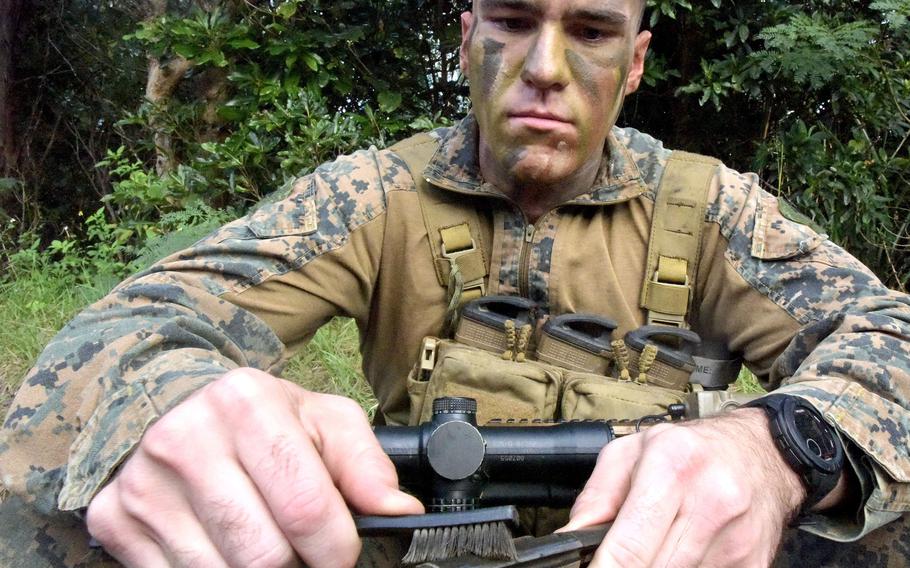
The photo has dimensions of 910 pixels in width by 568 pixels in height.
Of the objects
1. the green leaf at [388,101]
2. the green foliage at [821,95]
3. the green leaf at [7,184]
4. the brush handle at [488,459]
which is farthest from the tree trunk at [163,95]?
the brush handle at [488,459]

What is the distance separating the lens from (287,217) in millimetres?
1993

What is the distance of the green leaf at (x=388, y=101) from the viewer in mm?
4809

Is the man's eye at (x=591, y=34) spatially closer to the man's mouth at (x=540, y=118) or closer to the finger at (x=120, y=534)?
the man's mouth at (x=540, y=118)

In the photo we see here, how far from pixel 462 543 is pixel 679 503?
0.29m

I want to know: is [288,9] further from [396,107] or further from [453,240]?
[453,240]

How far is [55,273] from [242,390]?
4.99 meters

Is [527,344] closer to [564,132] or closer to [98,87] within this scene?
[564,132]

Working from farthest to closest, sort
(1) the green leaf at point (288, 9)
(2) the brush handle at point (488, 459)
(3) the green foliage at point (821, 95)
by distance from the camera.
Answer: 1. (1) the green leaf at point (288, 9)
2. (3) the green foliage at point (821, 95)
3. (2) the brush handle at point (488, 459)

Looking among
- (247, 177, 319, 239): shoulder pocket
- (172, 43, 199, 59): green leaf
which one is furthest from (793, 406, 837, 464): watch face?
(172, 43, 199, 59): green leaf

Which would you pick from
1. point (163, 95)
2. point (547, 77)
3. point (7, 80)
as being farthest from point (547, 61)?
point (7, 80)

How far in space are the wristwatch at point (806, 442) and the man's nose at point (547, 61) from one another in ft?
3.06

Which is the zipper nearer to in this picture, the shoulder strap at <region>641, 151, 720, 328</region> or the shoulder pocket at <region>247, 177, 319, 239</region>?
the shoulder strap at <region>641, 151, 720, 328</region>

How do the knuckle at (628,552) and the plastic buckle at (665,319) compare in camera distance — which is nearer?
the knuckle at (628,552)

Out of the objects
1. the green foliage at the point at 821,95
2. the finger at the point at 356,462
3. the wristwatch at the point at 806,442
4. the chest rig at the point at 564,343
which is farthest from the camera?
the green foliage at the point at 821,95
